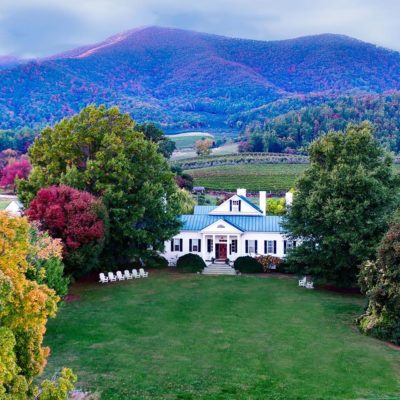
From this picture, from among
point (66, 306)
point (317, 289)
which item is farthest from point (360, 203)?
point (66, 306)

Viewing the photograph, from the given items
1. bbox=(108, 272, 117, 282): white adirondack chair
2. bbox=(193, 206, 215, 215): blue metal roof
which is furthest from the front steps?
bbox=(108, 272, 117, 282): white adirondack chair

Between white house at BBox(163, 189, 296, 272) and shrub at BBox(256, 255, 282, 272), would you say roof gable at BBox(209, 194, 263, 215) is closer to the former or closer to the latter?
white house at BBox(163, 189, 296, 272)

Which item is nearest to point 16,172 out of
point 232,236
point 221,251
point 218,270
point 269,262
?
point 221,251

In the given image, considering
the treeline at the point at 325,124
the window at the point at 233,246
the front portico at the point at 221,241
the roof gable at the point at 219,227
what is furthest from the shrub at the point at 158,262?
the treeline at the point at 325,124

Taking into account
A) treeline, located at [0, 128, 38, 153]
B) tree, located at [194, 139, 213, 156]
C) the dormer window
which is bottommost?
the dormer window

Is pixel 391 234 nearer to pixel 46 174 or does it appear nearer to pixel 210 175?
pixel 46 174

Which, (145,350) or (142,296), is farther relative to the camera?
(142,296)
